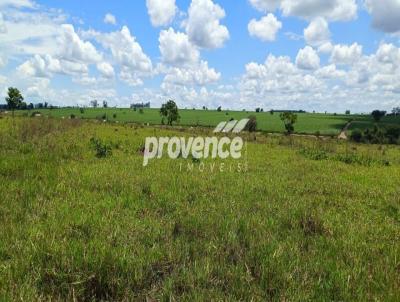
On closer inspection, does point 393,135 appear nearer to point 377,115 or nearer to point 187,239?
point 377,115

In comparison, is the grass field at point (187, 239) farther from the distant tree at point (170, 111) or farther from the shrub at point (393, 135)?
the distant tree at point (170, 111)

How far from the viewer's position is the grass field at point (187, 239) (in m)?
4.71

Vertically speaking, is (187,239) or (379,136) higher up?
(187,239)

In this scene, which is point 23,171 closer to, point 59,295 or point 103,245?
point 103,245

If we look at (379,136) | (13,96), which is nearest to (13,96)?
(13,96)

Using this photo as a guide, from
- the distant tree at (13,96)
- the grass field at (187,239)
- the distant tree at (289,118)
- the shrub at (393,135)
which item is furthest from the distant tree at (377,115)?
the grass field at (187,239)

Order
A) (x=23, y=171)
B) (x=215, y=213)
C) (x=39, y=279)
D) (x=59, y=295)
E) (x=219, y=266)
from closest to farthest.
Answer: (x=59, y=295)
(x=39, y=279)
(x=219, y=266)
(x=215, y=213)
(x=23, y=171)

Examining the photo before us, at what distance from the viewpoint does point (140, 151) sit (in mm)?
21719

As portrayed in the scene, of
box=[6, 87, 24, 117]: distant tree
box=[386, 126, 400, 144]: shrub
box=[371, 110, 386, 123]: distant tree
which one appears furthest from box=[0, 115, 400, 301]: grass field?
box=[371, 110, 386, 123]: distant tree

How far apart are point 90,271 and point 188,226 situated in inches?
102

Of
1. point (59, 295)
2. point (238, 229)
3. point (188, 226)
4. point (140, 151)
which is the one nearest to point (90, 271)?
point (59, 295)

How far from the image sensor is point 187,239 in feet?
21.1

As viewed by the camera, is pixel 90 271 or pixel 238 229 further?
pixel 238 229

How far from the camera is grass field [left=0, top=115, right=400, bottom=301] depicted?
4.71 m
